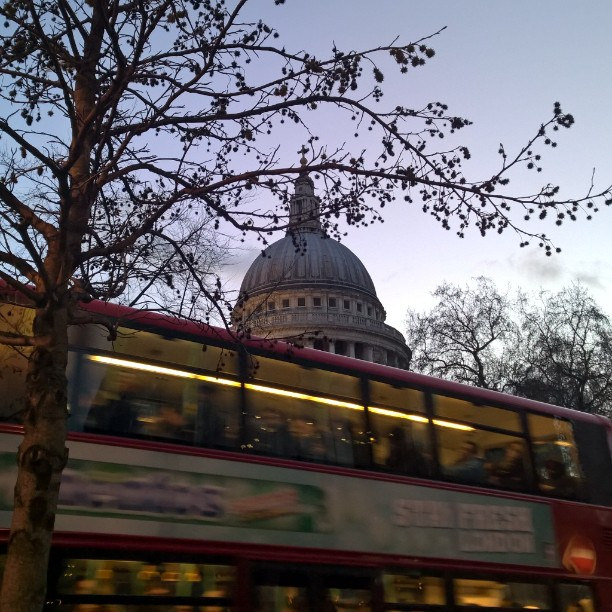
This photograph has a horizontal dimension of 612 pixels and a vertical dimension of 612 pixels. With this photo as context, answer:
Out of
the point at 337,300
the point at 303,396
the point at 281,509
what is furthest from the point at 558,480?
the point at 337,300

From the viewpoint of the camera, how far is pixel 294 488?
6.75 metres

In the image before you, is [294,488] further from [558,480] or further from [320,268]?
[320,268]

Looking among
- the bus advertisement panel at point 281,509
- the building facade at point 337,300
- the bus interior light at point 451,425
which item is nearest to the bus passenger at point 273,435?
the bus advertisement panel at point 281,509

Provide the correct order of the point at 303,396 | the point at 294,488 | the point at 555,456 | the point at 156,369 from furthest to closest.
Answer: the point at 555,456
the point at 303,396
the point at 294,488
the point at 156,369

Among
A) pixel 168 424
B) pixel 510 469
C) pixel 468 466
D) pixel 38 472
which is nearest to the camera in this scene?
pixel 38 472

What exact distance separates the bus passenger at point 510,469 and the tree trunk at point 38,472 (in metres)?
5.63

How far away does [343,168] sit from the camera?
5555 millimetres

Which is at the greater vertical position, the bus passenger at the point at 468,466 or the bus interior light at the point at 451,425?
the bus interior light at the point at 451,425

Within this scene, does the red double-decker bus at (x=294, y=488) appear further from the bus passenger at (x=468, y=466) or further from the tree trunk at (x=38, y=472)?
the tree trunk at (x=38, y=472)

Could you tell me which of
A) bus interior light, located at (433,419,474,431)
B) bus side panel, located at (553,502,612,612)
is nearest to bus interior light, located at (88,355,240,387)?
bus interior light, located at (433,419,474,431)

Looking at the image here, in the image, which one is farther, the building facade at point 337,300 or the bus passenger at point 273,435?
the building facade at point 337,300

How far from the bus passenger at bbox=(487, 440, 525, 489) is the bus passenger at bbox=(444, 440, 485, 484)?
0.17 m

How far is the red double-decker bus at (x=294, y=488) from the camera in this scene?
572 centimetres

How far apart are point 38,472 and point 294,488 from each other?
298 centimetres
